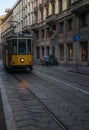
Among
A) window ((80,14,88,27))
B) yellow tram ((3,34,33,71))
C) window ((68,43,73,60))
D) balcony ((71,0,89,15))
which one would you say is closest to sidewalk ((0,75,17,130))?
yellow tram ((3,34,33,71))

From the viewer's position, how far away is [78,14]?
3928 cm

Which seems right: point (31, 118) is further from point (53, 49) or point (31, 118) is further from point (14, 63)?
point (53, 49)

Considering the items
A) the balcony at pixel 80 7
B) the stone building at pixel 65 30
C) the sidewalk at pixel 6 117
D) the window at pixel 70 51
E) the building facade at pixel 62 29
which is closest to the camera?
the sidewalk at pixel 6 117

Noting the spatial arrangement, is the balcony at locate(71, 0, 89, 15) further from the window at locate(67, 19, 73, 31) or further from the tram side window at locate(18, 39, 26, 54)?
the tram side window at locate(18, 39, 26, 54)

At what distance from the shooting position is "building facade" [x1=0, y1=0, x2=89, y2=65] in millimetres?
38156

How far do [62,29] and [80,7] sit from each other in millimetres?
11390

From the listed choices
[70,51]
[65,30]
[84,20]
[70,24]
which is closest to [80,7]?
→ [84,20]

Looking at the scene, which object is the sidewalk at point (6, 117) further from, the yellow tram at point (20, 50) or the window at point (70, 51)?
the window at point (70, 51)

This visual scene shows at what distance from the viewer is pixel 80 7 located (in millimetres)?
36625

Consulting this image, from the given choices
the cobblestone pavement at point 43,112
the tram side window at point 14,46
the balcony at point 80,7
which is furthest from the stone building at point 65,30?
the cobblestone pavement at point 43,112

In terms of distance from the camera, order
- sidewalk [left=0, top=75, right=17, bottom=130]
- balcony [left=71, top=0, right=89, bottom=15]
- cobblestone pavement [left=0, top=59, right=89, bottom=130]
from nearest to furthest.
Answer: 1. sidewalk [left=0, top=75, right=17, bottom=130]
2. cobblestone pavement [left=0, top=59, right=89, bottom=130]
3. balcony [left=71, top=0, right=89, bottom=15]

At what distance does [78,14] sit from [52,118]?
32.1m

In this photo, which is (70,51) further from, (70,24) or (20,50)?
(20,50)

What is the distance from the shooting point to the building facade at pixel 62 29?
38.2 meters
